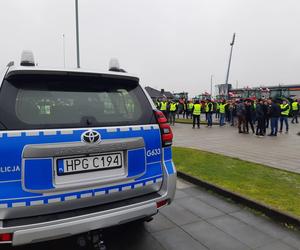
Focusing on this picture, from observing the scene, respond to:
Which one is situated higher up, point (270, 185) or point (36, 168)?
point (36, 168)

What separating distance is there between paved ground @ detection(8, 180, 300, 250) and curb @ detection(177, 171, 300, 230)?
13 cm

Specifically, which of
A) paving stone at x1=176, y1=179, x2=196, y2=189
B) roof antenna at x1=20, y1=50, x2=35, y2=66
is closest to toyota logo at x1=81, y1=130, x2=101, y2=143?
roof antenna at x1=20, y1=50, x2=35, y2=66

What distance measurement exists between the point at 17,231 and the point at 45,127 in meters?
0.79

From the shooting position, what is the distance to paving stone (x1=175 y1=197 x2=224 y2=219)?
4.17 m

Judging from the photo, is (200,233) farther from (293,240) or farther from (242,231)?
(293,240)

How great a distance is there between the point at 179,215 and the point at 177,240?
739 mm

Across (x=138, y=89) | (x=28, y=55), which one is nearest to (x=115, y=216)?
(x=138, y=89)

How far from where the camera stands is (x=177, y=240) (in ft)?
11.1

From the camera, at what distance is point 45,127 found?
7.86 feet

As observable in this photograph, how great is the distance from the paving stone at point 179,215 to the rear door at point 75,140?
3.88ft

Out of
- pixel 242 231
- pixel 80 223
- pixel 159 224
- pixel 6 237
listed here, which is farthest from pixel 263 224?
pixel 6 237

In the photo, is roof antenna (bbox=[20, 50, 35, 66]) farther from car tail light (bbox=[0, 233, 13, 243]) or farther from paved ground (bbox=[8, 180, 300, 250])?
paved ground (bbox=[8, 180, 300, 250])

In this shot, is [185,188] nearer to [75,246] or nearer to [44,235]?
[75,246]

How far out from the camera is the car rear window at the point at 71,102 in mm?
2389
